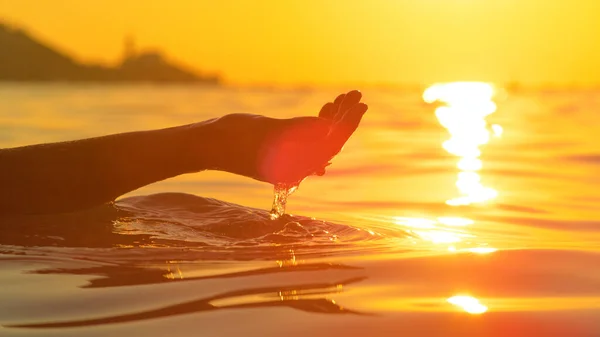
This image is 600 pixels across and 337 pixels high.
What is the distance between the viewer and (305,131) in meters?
3.67

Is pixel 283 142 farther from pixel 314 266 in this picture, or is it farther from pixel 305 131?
pixel 314 266

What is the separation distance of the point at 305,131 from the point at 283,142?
0.37 ft

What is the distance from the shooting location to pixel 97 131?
39.9ft

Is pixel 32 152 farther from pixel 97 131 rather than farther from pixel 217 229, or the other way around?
pixel 97 131

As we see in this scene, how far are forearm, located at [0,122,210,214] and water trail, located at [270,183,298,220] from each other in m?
0.39

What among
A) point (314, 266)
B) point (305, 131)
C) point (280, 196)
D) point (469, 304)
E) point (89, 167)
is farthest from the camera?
point (280, 196)

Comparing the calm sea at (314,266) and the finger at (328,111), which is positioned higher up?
the finger at (328,111)

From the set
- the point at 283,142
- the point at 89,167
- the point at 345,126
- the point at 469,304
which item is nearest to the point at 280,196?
the point at 283,142

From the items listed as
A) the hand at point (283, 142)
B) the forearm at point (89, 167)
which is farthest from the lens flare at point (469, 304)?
the forearm at point (89, 167)

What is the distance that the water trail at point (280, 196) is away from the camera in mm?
3899

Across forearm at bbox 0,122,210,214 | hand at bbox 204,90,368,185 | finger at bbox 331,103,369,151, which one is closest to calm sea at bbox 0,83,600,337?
forearm at bbox 0,122,210,214

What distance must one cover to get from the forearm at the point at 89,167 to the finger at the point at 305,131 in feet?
1.39

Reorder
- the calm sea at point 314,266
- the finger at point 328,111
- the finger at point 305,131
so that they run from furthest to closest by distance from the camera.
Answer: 1. the finger at point 328,111
2. the finger at point 305,131
3. the calm sea at point 314,266

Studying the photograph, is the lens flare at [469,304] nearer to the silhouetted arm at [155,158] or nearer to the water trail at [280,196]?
the silhouetted arm at [155,158]
